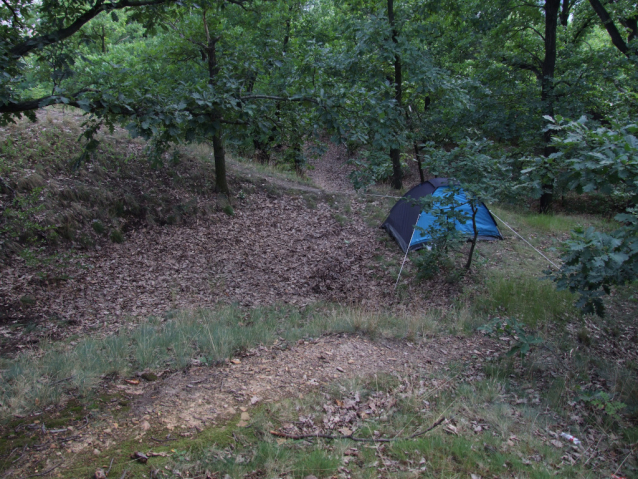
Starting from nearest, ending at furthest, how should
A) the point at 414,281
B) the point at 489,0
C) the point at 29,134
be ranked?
the point at 414,281
the point at 29,134
the point at 489,0

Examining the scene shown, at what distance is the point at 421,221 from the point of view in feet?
33.1

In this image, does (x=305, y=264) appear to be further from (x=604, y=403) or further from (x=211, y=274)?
(x=604, y=403)

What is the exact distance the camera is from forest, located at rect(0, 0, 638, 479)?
3.47 metres

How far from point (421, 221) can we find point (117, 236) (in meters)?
7.26

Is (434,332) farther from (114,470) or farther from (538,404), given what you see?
(114,470)

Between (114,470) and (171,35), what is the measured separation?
451 inches

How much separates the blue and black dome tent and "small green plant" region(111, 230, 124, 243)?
6.76m

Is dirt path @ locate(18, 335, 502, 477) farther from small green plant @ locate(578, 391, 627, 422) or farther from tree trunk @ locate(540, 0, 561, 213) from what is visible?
tree trunk @ locate(540, 0, 561, 213)

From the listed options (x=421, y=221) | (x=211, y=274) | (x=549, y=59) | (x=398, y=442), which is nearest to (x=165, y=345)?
A: (x=398, y=442)

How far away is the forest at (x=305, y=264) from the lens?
3469 mm

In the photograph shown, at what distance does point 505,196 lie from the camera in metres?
7.57

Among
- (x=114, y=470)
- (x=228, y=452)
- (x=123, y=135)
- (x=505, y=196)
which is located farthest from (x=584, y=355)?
(x=123, y=135)

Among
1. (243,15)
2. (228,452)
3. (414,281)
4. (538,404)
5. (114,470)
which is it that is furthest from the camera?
(243,15)

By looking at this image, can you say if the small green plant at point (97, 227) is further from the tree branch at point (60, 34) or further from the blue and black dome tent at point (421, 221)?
the blue and black dome tent at point (421, 221)
